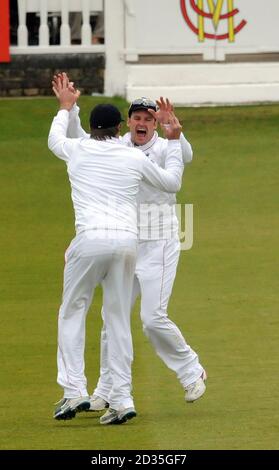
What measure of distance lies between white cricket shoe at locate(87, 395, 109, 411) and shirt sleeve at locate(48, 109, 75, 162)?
153cm

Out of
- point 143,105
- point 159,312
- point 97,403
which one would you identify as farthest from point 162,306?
point 143,105

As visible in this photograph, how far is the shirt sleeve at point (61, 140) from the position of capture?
10.1 meters

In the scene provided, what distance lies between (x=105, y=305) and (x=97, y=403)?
773 mm

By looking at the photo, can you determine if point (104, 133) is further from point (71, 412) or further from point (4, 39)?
point (4, 39)

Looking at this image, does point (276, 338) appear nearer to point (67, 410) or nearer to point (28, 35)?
point (67, 410)

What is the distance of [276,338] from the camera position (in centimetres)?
1270

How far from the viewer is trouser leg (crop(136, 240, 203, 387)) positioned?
10.5m

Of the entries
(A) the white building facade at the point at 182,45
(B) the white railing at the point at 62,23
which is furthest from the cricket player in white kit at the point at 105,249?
(B) the white railing at the point at 62,23

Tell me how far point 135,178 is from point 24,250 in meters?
7.31


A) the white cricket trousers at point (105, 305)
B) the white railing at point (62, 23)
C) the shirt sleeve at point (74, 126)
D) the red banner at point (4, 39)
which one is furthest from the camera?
the white railing at point (62, 23)

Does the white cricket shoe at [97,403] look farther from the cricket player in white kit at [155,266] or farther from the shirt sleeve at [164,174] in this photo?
the shirt sleeve at [164,174]

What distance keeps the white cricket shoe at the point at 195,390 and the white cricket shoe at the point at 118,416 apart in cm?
64
